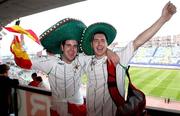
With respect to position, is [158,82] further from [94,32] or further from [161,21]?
[161,21]

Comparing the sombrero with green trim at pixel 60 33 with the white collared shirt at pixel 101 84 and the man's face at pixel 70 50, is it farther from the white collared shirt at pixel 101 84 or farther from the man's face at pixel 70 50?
the white collared shirt at pixel 101 84

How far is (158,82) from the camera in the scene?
14.5 meters

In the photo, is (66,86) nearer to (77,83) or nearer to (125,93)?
(77,83)

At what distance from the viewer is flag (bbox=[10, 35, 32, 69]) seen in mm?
2107

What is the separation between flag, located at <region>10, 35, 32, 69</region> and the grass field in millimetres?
10066

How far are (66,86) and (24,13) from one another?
10.3 ft

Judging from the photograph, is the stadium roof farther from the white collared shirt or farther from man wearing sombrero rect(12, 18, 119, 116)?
the white collared shirt

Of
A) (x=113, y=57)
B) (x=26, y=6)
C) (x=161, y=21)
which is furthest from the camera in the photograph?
(x=26, y=6)

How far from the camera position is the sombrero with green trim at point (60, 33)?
1901mm

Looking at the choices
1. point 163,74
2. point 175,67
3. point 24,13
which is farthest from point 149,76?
point 24,13

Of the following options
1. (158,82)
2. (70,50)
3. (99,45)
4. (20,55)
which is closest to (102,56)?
(99,45)

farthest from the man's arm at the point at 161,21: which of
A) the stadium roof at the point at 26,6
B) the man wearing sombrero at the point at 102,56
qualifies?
the stadium roof at the point at 26,6

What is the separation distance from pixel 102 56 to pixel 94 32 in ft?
0.58

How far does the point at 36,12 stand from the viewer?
446 cm
